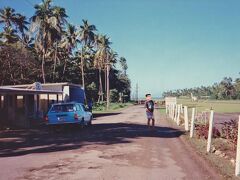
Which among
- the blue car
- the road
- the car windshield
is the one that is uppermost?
the car windshield

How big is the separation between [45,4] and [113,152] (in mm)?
43475

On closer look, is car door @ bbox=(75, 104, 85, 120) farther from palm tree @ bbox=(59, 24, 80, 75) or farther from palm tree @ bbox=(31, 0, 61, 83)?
palm tree @ bbox=(59, 24, 80, 75)

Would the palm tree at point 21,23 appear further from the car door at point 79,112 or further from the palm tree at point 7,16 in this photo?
the car door at point 79,112

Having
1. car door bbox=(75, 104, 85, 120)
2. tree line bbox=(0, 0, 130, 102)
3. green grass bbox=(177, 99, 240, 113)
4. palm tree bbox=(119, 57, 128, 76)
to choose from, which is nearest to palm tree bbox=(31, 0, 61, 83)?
tree line bbox=(0, 0, 130, 102)

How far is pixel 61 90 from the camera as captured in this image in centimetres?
3344

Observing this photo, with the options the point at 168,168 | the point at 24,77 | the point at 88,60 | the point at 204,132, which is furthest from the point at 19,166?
the point at 88,60

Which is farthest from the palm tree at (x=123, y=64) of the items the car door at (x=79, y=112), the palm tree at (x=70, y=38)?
the car door at (x=79, y=112)

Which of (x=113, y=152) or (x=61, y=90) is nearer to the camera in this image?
(x=113, y=152)

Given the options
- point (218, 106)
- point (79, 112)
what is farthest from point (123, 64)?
point (79, 112)

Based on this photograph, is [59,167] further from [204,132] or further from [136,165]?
[204,132]

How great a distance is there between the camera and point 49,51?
6725cm

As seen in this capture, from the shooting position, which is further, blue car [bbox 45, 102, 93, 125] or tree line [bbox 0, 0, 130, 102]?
tree line [bbox 0, 0, 130, 102]

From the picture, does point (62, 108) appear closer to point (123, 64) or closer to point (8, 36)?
point (8, 36)

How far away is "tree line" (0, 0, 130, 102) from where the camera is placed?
49553 millimetres
